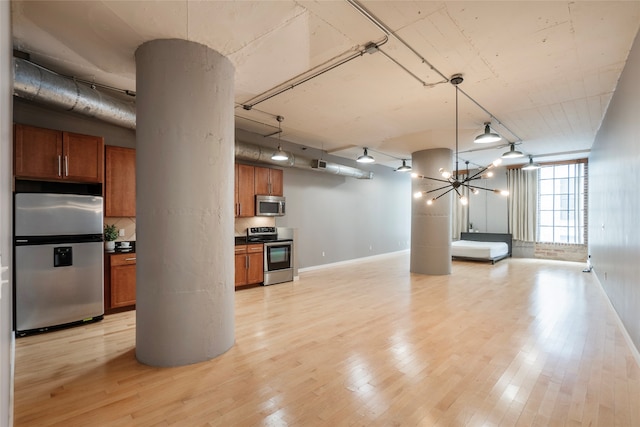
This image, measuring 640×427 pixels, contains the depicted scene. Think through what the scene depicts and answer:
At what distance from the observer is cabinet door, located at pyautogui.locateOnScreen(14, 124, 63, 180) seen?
3443 millimetres

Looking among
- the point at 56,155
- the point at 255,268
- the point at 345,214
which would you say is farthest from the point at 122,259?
the point at 345,214

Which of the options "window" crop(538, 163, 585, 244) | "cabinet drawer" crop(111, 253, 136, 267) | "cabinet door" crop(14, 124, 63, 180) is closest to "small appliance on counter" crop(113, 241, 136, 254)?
"cabinet drawer" crop(111, 253, 136, 267)

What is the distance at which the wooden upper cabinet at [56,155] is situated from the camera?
3.47m

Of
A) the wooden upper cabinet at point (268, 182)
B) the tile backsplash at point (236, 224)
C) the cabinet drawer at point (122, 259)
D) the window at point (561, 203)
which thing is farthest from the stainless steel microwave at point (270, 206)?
the window at point (561, 203)

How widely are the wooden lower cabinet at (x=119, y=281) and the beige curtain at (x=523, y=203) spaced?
10897mm

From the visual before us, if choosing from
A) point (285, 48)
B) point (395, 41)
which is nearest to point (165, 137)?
point (285, 48)

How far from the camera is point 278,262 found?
628cm

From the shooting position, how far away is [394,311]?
4453 mm

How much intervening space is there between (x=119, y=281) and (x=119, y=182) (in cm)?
141

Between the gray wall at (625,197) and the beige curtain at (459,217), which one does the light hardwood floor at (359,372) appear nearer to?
the gray wall at (625,197)

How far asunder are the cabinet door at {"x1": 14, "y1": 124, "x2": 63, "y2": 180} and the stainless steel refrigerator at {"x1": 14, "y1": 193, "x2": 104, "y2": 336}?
271mm

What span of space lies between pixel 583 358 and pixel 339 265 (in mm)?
5867

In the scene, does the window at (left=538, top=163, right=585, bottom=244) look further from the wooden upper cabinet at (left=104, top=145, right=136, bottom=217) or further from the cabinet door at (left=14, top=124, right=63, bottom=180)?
the cabinet door at (left=14, top=124, right=63, bottom=180)

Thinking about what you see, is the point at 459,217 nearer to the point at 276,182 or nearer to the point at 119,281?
the point at 276,182
